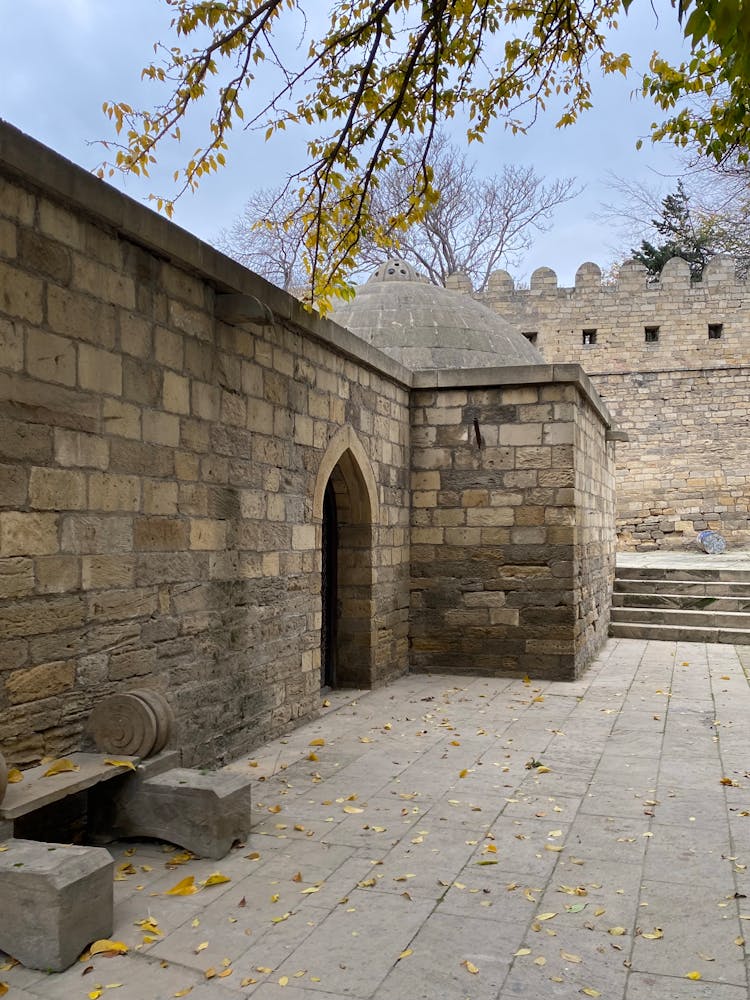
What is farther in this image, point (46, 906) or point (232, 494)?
point (232, 494)

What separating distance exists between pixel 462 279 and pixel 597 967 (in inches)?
722

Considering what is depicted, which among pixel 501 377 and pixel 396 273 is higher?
pixel 396 273

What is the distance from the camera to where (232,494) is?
528 centimetres

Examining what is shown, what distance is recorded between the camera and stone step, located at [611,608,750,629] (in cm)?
1095

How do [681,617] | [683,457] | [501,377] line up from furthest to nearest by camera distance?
[683,457], [681,617], [501,377]

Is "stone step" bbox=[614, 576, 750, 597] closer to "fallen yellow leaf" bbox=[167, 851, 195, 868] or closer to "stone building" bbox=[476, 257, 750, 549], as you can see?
"stone building" bbox=[476, 257, 750, 549]

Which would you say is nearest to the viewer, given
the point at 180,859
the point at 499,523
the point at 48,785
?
the point at 48,785

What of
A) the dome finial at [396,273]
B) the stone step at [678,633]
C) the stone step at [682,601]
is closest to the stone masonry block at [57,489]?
the dome finial at [396,273]

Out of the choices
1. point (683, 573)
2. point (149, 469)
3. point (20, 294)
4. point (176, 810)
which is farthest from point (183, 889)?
point (683, 573)

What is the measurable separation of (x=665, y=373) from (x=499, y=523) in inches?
528

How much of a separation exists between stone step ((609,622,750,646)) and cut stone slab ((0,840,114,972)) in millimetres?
9225

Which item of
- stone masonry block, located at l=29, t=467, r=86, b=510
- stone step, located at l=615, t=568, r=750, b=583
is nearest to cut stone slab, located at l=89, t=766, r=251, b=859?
stone masonry block, located at l=29, t=467, r=86, b=510

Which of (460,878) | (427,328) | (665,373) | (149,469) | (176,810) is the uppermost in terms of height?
(665,373)

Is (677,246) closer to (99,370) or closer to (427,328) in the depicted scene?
(427,328)
